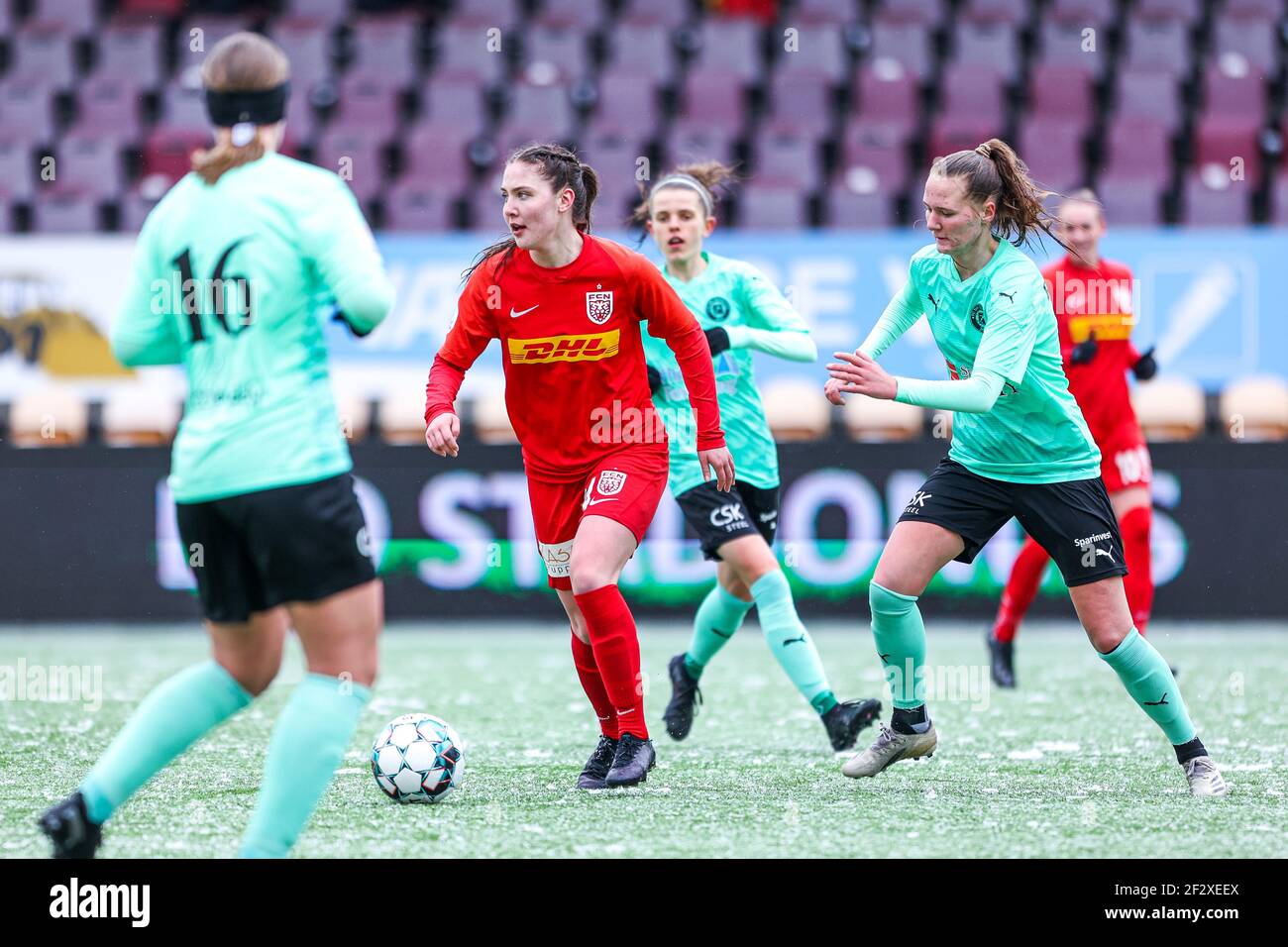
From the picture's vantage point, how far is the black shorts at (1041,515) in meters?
5.05

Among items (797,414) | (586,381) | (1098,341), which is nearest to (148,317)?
(586,381)

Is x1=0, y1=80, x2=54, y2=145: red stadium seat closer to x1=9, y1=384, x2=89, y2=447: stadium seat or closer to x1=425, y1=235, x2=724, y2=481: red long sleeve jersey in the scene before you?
x1=9, y1=384, x2=89, y2=447: stadium seat

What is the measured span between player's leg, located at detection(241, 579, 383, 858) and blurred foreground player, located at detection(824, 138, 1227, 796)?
1.78 meters

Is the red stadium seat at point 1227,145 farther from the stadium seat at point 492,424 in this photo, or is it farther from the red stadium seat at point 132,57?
the red stadium seat at point 132,57

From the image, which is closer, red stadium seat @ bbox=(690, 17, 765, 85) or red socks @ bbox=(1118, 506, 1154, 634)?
red socks @ bbox=(1118, 506, 1154, 634)

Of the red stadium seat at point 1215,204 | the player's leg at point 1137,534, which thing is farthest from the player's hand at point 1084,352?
the red stadium seat at point 1215,204

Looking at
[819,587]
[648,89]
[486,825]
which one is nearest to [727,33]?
[648,89]

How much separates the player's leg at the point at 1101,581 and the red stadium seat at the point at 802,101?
30.8 feet

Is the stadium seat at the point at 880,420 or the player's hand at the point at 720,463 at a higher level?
the stadium seat at the point at 880,420

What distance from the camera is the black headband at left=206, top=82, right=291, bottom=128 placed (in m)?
3.67

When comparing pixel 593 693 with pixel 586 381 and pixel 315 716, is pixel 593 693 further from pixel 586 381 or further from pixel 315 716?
pixel 315 716

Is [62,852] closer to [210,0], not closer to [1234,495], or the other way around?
[1234,495]

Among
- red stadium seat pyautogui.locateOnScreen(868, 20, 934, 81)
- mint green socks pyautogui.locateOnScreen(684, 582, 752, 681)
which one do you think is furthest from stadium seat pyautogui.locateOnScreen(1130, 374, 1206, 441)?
mint green socks pyautogui.locateOnScreen(684, 582, 752, 681)

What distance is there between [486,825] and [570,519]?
1.07 metres
